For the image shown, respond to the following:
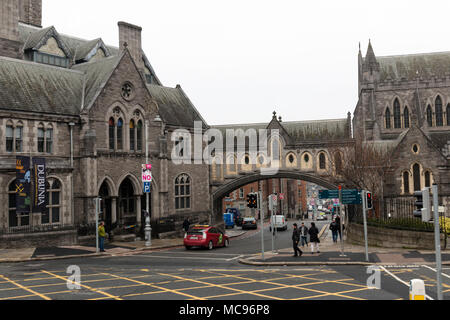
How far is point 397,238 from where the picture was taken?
2634 centimetres

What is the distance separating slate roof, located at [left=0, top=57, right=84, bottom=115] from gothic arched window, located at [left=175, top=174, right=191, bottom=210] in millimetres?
10688

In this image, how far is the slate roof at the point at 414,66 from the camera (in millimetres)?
57625

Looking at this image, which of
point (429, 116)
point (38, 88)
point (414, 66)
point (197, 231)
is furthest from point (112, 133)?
point (414, 66)

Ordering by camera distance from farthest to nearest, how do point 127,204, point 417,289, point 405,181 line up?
point 405,181 < point 127,204 < point 417,289

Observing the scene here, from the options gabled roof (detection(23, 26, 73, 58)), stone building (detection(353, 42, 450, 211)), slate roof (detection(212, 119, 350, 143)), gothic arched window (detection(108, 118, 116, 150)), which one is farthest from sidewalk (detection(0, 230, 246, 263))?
stone building (detection(353, 42, 450, 211))

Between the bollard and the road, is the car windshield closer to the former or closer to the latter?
the road

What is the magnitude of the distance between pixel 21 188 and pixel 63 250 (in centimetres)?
423

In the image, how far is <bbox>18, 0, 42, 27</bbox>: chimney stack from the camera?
4359 cm

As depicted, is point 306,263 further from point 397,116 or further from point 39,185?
point 397,116

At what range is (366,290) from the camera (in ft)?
45.5

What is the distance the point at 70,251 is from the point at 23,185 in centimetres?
467

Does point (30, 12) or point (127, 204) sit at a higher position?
point (30, 12)
